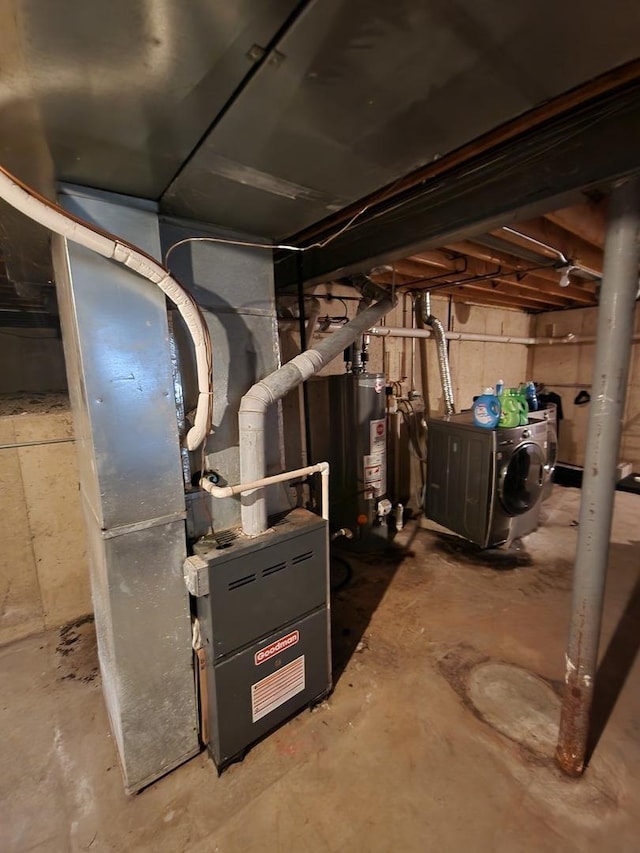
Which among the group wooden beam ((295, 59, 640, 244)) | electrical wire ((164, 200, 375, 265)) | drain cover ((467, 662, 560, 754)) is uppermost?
wooden beam ((295, 59, 640, 244))

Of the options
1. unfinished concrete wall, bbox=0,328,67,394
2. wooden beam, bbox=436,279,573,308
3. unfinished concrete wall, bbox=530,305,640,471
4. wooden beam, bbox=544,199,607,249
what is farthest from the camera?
unfinished concrete wall, bbox=530,305,640,471

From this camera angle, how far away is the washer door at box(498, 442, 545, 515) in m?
2.76

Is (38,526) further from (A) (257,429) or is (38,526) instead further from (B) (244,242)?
(B) (244,242)

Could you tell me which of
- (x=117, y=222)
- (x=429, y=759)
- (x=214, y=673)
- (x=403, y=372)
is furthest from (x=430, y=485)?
(x=117, y=222)

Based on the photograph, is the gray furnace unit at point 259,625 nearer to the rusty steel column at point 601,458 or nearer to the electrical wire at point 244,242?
the rusty steel column at point 601,458

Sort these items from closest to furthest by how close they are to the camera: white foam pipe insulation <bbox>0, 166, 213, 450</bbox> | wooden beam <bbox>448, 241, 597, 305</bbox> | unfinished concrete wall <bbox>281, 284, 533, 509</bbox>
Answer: white foam pipe insulation <bbox>0, 166, 213, 450</bbox>, wooden beam <bbox>448, 241, 597, 305</bbox>, unfinished concrete wall <bbox>281, 284, 533, 509</bbox>

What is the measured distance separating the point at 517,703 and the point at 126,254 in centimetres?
237

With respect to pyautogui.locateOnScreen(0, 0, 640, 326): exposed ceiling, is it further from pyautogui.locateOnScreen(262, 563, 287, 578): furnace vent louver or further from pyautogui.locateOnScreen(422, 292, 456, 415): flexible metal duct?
pyautogui.locateOnScreen(422, 292, 456, 415): flexible metal duct

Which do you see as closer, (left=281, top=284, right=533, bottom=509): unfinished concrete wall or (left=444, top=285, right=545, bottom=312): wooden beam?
(left=281, top=284, right=533, bottom=509): unfinished concrete wall

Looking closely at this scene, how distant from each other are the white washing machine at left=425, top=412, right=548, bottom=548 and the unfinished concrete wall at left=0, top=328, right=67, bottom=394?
336 centimetres

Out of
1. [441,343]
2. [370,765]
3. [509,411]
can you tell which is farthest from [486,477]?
[370,765]

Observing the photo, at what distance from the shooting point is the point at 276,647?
1.44 meters

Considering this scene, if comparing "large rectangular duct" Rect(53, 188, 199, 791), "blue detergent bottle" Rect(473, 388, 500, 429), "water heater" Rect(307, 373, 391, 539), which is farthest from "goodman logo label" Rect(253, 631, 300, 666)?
"blue detergent bottle" Rect(473, 388, 500, 429)

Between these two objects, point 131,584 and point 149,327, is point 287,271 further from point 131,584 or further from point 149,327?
point 131,584
